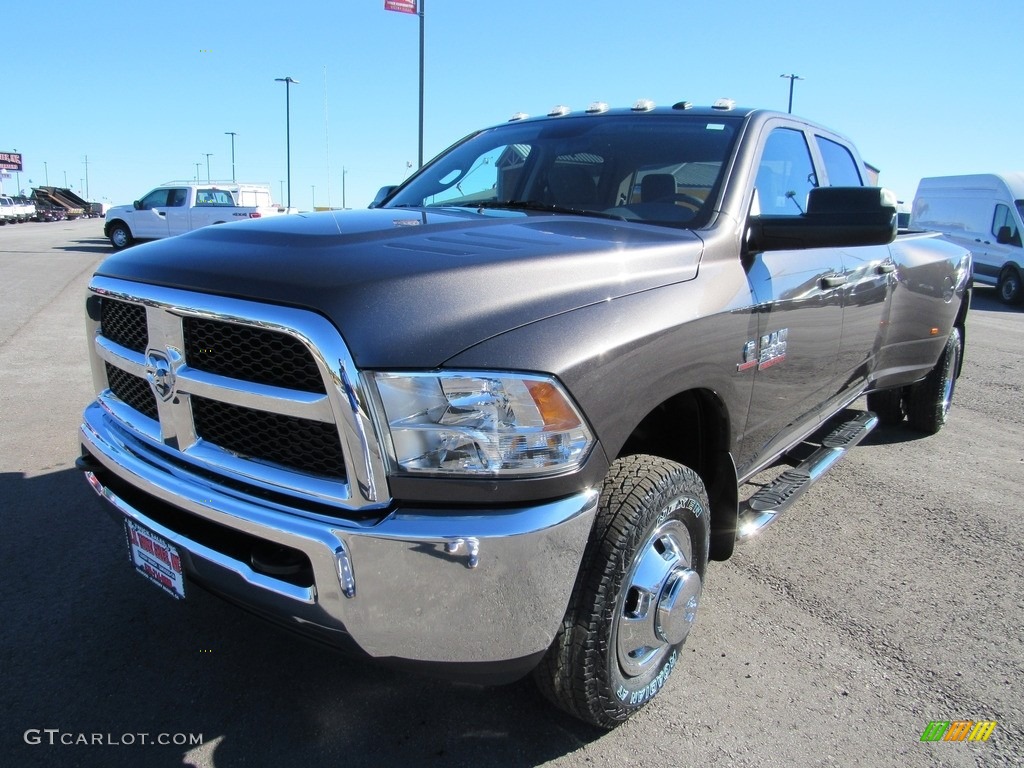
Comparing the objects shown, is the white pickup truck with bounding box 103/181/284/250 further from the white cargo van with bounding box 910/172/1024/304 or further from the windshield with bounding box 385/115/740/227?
the windshield with bounding box 385/115/740/227

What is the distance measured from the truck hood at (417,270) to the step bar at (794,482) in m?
1.01

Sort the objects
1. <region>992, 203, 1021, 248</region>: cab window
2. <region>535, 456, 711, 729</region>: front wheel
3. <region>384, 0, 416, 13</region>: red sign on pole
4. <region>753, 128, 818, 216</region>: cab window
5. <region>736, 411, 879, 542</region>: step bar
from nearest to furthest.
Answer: <region>535, 456, 711, 729</region>: front wheel, <region>736, 411, 879, 542</region>: step bar, <region>753, 128, 818, 216</region>: cab window, <region>384, 0, 416, 13</region>: red sign on pole, <region>992, 203, 1021, 248</region>: cab window

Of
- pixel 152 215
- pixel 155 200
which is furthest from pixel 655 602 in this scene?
pixel 155 200

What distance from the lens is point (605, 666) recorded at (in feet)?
6.67

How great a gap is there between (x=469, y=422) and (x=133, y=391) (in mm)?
1280

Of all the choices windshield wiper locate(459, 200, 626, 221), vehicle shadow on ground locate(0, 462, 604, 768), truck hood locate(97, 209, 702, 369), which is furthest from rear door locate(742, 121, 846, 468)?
vehicle shadow on ground locate(0, 462, 604, 768)

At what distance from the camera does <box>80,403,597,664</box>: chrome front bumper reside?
5.41 feet

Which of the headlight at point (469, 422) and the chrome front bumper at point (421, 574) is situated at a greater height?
the headlight at point (469, 422)

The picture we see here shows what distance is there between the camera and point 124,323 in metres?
2.35

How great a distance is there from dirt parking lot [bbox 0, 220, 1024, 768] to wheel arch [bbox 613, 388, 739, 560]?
51 centimetres

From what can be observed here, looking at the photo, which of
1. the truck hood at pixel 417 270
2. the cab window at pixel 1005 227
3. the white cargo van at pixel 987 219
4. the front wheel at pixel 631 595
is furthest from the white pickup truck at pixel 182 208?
the front wheel at pixel 631 595

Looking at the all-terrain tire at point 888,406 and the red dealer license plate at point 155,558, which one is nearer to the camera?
the red dealer license plate at point 155,558

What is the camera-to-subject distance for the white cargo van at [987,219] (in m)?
15.6

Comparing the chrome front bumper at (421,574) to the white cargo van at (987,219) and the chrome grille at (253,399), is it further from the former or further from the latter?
the white cargo van at (987,219)
